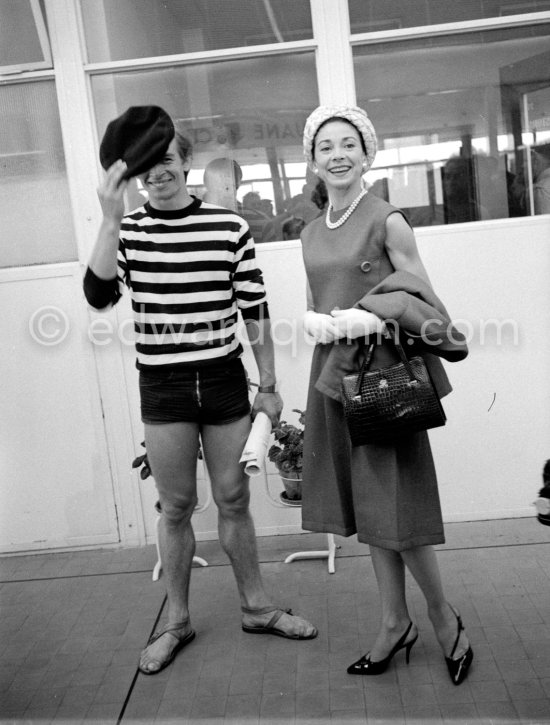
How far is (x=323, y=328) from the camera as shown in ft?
8.97

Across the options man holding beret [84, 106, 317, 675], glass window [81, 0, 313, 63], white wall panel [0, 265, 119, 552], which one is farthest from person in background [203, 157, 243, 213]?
man holding beret [84, 106, 317, 675]

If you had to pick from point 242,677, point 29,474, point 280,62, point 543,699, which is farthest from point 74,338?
point 543,699

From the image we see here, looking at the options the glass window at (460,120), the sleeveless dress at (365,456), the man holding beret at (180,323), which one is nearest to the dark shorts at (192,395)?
the man holding beret at (180,323)

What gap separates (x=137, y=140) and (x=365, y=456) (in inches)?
53.8

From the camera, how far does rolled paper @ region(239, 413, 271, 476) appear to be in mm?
2945

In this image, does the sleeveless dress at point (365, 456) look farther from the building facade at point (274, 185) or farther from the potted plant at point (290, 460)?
the building facade at point (274, 185)

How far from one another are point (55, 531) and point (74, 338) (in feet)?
3.52

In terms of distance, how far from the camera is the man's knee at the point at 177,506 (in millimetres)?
3184

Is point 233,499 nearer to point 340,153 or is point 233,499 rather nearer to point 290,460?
point 290,460

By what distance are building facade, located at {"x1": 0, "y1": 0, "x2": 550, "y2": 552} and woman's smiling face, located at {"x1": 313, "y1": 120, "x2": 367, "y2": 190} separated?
1413 mm

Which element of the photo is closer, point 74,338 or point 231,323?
point 231,323

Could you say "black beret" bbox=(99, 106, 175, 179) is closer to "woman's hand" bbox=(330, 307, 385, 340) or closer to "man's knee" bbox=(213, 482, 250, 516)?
"woman's hand" bbox=(330, 307, 385, 340)

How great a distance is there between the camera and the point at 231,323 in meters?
3.16

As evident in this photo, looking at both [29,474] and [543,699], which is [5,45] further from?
[543,699]
